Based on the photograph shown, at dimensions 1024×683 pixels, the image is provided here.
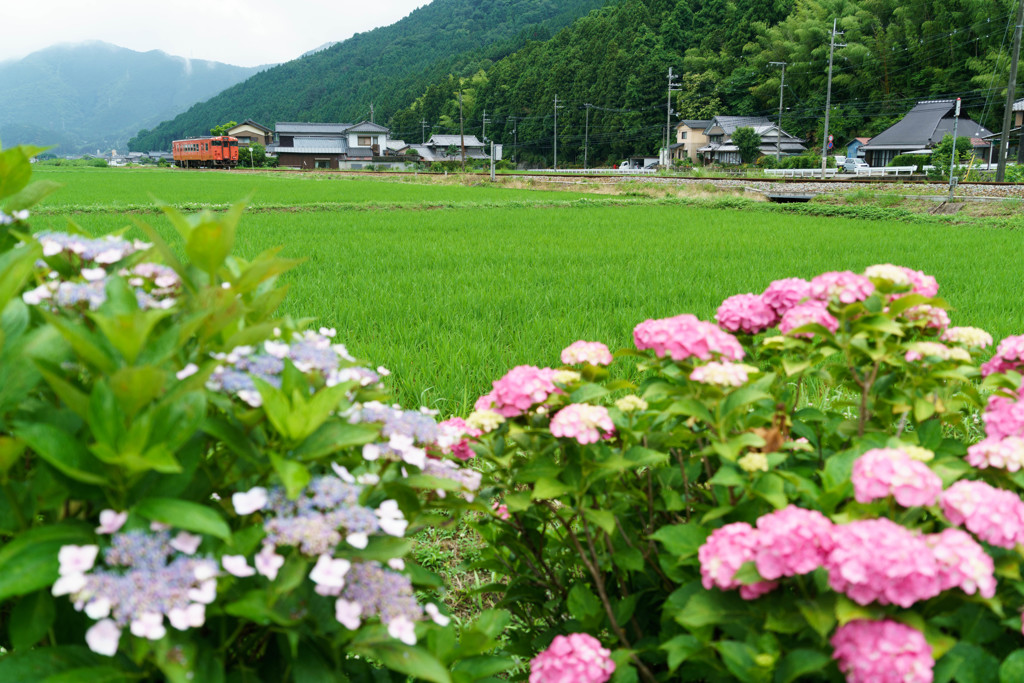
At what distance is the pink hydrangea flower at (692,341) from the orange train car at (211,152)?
57720 mm

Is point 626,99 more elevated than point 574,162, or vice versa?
point 626,99

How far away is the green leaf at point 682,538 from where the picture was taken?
3.22 feet

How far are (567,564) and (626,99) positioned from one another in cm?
5774

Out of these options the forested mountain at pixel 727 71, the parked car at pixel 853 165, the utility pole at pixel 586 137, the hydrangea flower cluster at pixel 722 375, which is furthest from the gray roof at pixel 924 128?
the hydrangea flower cluster at pixel 722 375

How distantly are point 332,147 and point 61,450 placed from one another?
6287cm

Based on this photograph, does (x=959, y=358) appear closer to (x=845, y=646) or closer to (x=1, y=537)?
(x=845, y=646)

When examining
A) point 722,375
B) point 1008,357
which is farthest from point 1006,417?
point 722,375

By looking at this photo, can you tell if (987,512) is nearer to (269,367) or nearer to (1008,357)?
(1008,357)

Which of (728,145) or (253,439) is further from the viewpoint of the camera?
(728,145)

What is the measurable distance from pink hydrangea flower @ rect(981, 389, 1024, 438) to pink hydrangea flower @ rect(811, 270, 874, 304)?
0.96ft

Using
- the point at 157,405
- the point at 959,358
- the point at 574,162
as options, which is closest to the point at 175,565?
the point at 157,405

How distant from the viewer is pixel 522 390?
113 cm

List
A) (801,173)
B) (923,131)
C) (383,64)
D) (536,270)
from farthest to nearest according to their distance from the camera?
(383,64)
(923,131)
(801,173)
(536,270)

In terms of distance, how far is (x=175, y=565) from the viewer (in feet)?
2.02
